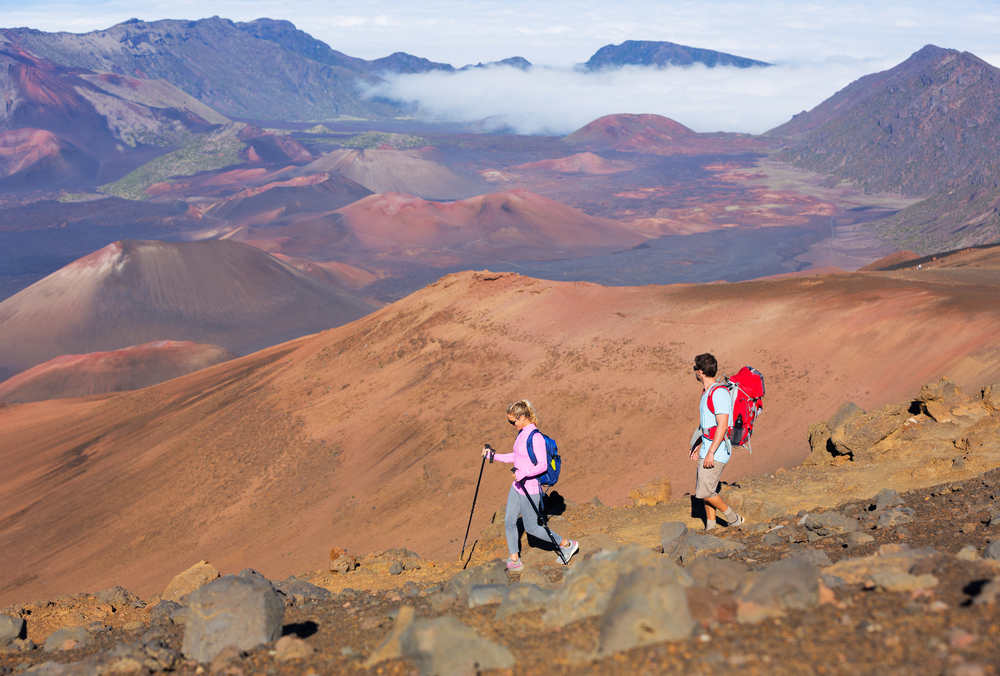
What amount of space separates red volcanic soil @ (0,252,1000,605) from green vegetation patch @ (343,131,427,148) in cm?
16001

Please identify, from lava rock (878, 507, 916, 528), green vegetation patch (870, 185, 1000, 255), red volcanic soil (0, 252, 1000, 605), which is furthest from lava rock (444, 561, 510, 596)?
green vegetation patch (870, 185, 1000, 255)

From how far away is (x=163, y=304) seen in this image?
52188 millimetres

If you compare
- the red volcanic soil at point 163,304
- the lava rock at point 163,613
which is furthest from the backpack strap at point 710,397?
the red volcanic soil at point 163,304

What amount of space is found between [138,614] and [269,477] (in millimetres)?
8073

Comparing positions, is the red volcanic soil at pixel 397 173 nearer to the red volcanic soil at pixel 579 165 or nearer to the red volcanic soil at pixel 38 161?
the red volcanic soil at pixel 579 165

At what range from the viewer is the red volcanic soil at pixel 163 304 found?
164 feet

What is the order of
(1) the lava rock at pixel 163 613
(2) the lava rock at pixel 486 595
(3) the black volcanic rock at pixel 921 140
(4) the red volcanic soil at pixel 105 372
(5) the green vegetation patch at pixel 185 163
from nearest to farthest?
1. (2) the lava rock at pixel 486 595
2. (1) the lava rock at pixel 163 613
3. (4) the red volcanic soil at pixel 105 372
4. (3) the black volcanic rock at pixel 921 140
5. (5) the green vegetation patch at pixel 185 163

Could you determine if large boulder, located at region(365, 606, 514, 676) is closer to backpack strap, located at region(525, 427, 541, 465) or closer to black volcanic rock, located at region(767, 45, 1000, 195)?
Result: backpack strap, located at region(525, 427, 541, 465)

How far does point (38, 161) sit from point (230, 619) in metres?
153

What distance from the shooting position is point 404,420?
1480cm

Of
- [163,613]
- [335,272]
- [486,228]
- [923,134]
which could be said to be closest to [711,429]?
[163,613]

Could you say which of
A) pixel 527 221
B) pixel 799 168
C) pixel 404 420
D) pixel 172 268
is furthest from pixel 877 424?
pixel 799 168

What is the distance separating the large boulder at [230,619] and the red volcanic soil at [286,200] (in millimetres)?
94098

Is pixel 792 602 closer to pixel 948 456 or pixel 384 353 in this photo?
pixel 948 456
